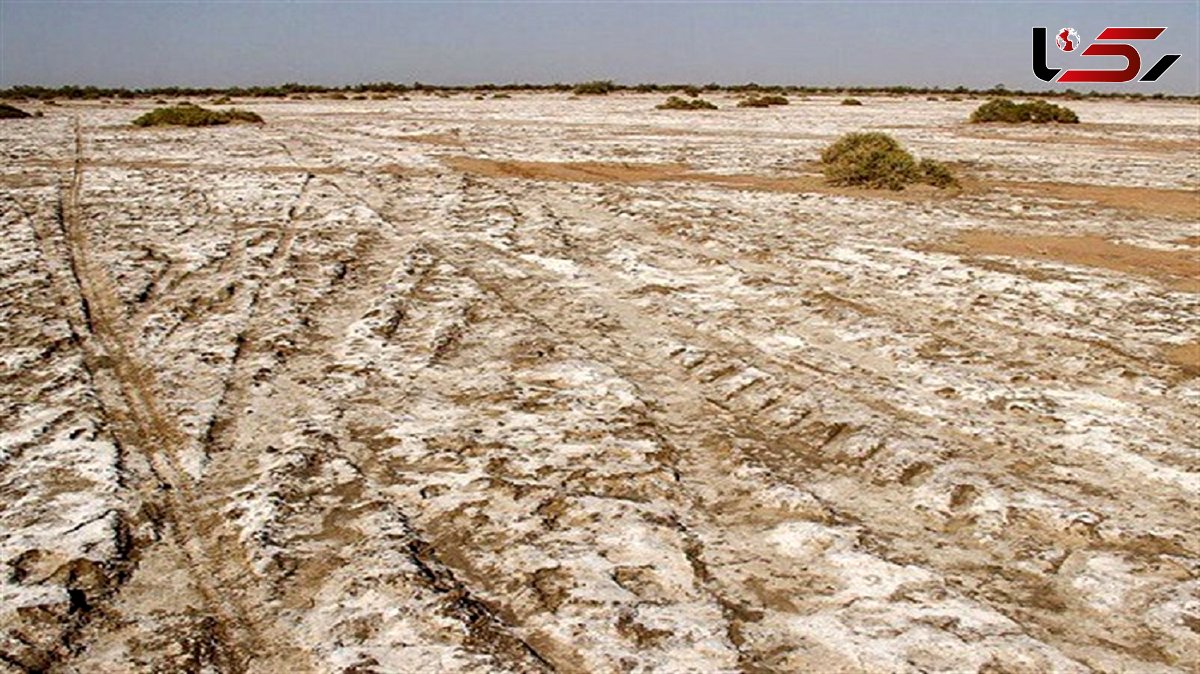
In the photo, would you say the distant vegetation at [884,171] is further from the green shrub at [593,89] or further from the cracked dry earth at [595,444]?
the green shrub at [593,89]

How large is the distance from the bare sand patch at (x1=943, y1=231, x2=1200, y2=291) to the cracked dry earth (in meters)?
0.06

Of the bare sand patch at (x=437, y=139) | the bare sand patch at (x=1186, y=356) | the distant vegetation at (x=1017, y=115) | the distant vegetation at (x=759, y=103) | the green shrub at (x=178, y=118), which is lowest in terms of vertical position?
the bare sand patch at (x=1186, y=356)

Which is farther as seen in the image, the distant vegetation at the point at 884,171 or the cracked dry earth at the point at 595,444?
the distant vegetation at the point at 884,171

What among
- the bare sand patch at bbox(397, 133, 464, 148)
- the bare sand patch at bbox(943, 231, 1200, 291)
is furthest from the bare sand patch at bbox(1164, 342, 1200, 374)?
the bare sand patch at bbox(397, 133, 464, 148)

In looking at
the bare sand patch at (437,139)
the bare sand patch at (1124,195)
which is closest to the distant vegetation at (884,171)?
the bare sand patch at (1124,195)

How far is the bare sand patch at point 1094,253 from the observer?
8.23m

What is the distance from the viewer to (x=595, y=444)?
14.8ft

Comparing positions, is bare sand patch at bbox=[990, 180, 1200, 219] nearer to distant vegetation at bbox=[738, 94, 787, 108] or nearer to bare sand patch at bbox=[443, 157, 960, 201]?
bare sand patch at bbox=[443, 157, 960, 201]

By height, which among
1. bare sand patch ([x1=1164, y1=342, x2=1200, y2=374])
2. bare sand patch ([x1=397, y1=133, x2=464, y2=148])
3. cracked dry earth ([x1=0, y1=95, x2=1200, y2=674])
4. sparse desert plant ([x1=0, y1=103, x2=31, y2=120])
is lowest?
bare sand patch ([x1=1164, y1=342, x2=1200, y2=374])

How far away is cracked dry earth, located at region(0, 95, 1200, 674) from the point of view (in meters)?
3.05

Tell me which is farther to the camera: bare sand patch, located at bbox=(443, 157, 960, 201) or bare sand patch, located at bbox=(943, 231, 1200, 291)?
bare sand patch, located at bbox=(443, 157, 960, 201)

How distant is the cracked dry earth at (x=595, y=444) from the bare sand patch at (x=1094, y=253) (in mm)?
63

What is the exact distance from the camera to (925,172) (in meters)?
13.8

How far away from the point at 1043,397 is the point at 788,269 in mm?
3185
